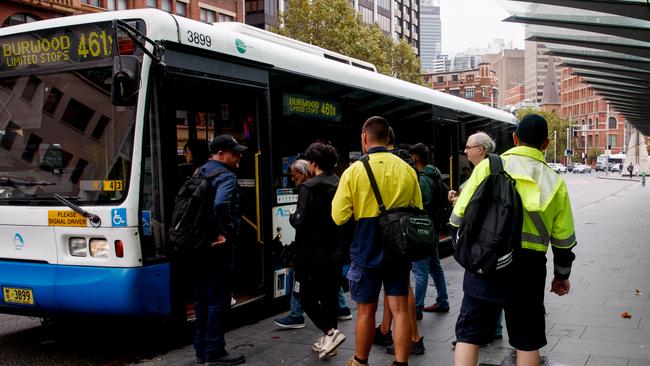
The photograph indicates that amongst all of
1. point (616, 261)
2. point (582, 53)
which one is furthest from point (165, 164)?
point (582, 53)

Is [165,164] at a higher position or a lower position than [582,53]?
lower

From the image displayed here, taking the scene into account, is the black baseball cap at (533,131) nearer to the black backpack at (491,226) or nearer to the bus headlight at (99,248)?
the black backpack at (491,226)

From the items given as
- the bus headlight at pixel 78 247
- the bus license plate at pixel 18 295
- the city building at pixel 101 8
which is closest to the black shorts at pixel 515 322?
the bus headlight at pixel 78 247

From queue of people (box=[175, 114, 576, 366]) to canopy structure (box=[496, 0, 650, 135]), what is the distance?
4.92 metres

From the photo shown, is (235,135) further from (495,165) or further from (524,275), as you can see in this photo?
(524,275)

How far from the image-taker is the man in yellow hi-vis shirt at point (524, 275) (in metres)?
3.73

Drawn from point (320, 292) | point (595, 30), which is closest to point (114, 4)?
point (595, 30)

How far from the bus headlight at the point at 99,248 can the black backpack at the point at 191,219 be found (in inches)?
25.8

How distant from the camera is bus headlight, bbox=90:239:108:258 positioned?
529 cm

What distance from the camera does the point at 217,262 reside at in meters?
5.16

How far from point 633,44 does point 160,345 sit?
33.7ft

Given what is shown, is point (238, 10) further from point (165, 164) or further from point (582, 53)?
point (165, 164)

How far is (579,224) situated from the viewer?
60.1ft

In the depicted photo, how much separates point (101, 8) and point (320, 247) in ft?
103
